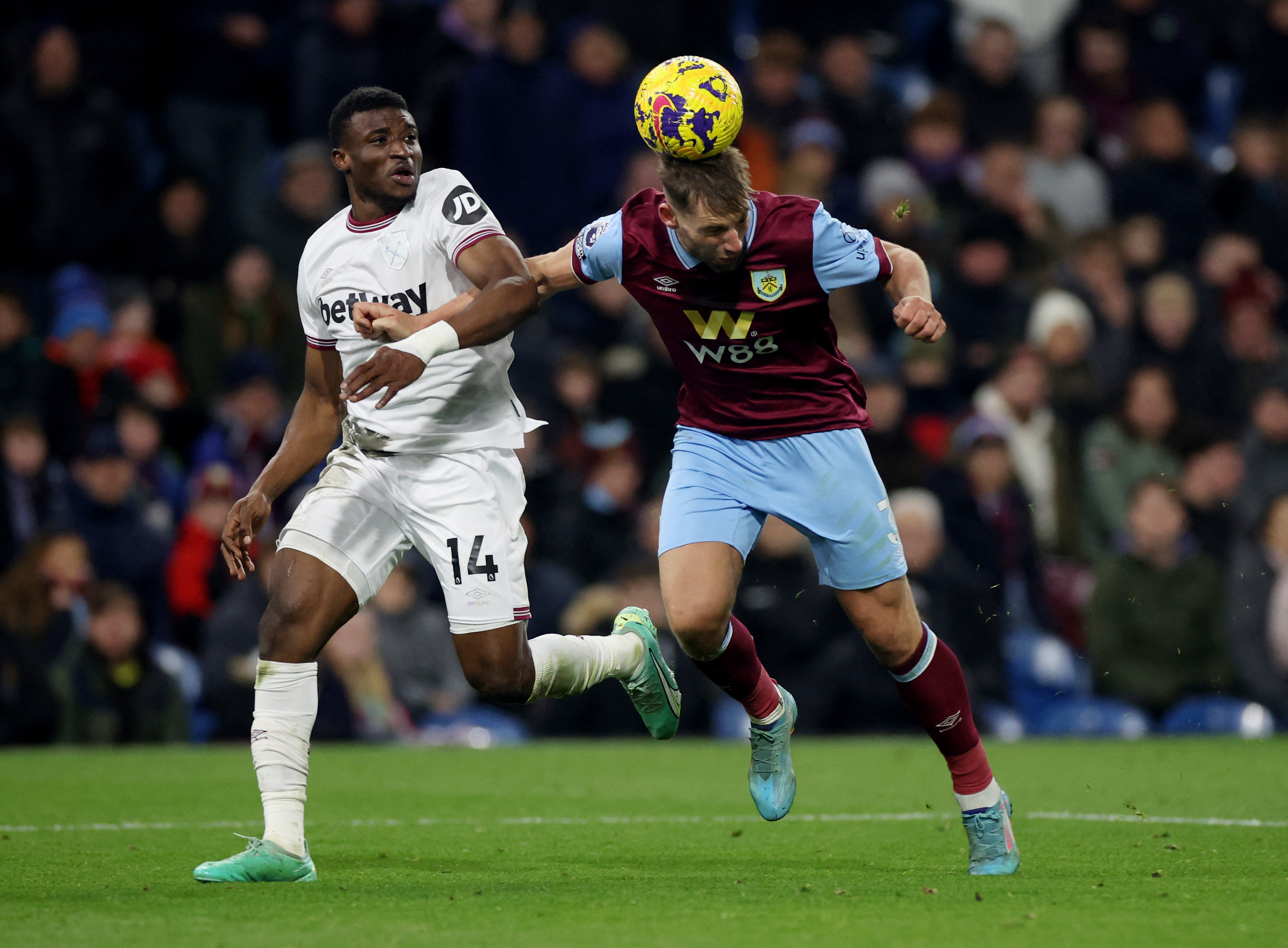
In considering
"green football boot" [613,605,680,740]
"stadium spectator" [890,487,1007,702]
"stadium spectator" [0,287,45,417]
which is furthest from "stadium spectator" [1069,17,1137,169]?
"green football boot" [613,605,680,740]

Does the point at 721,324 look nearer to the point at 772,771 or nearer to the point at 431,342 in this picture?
the point at 431,342

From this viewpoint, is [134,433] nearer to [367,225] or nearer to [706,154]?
[367,225]

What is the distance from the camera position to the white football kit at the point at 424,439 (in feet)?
23.0

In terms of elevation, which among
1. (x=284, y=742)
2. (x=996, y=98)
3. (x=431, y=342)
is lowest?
(x=284, y=742)

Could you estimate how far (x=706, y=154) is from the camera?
6.61 m

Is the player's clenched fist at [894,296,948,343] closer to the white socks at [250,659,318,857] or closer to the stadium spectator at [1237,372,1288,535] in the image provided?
the white socks at [250,659,318,857]

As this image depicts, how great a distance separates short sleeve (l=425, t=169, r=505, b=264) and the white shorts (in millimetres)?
780

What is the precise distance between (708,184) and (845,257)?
558 millimetres

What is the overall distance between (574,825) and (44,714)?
5505 mm

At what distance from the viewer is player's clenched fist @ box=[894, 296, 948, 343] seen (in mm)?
6203

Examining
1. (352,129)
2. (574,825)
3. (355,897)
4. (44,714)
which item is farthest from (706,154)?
(44,714)

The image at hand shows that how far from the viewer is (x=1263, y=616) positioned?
12984mm

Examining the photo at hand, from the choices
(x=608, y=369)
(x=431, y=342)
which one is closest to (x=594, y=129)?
(x=608, y=369)

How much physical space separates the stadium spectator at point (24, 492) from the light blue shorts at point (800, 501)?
730 centimetres
